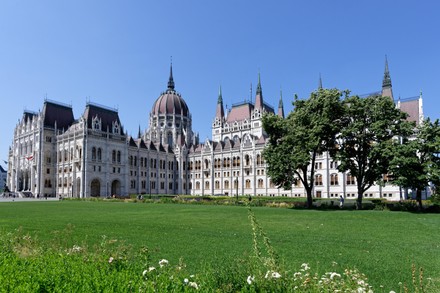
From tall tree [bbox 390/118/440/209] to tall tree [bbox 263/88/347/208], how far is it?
254 inches

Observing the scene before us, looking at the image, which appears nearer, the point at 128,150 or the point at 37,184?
the point at 37,184

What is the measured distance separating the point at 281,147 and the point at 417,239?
72.7ft

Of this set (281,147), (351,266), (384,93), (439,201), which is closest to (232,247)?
(351,266)

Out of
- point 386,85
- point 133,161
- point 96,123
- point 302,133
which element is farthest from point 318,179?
point 96,123

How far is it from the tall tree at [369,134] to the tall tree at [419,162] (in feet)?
4.85

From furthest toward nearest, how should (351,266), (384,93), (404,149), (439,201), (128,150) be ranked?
(128,150), (384,93), (439,201), (404,149), (351,266)

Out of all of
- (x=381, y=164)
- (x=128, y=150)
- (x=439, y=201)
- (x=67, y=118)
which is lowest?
(x=439, y=201)

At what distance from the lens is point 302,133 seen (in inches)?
1336

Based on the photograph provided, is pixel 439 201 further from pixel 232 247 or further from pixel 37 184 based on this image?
pixel 37 184

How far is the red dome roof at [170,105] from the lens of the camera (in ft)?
382

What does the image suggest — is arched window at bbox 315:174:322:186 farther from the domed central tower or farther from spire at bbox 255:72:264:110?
the domed central tower

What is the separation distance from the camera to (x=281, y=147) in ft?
118

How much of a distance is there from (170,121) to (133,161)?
27.8 meters

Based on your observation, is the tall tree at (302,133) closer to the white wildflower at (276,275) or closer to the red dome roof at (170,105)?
the white wildflower at (276,275)
